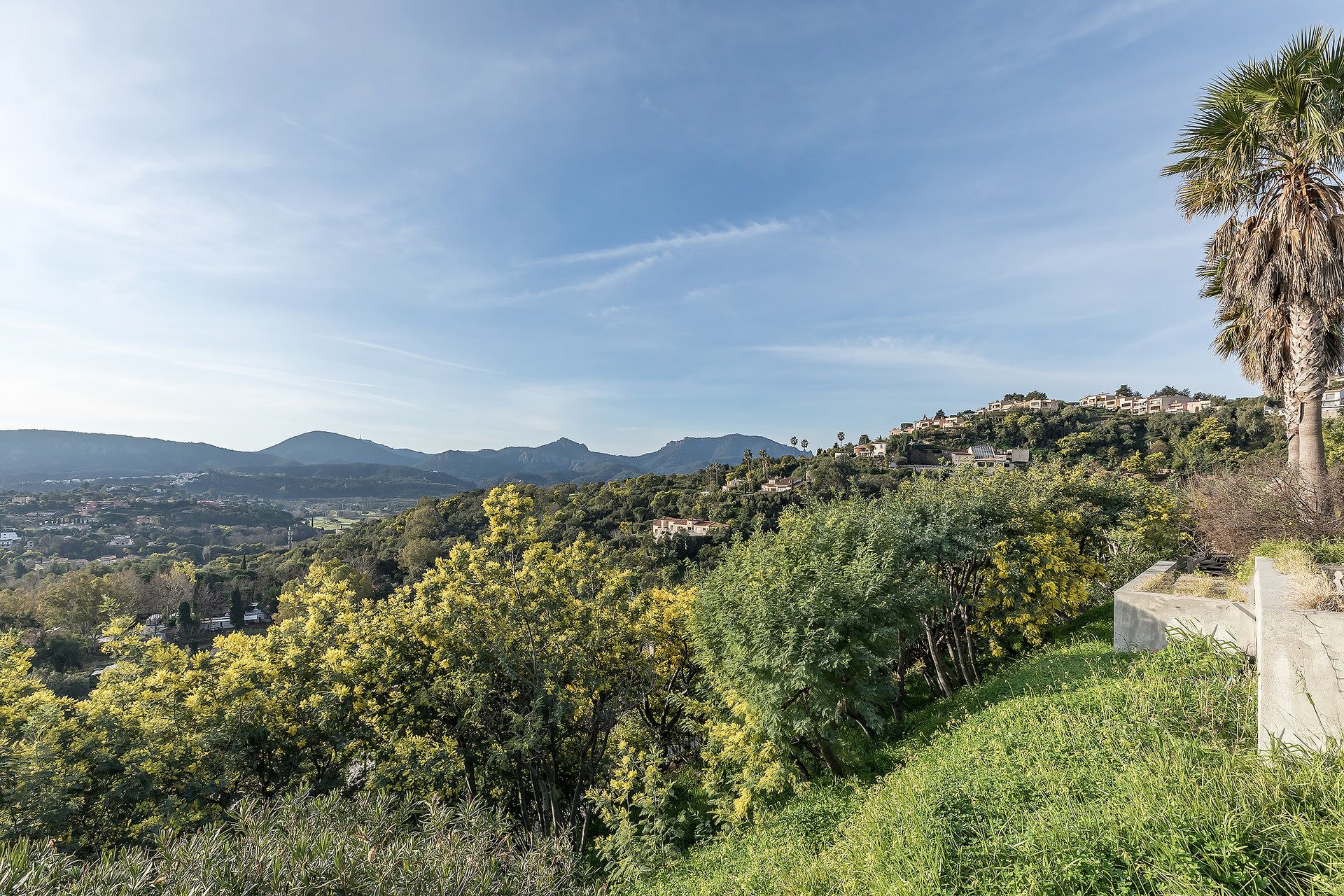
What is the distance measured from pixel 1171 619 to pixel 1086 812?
5821 mm

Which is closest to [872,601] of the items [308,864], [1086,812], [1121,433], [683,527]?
[1086,812]

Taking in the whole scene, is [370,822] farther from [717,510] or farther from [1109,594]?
[717,510]

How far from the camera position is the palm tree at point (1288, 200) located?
320 inches

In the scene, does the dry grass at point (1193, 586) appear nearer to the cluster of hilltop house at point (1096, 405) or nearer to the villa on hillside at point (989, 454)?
the villa on hillside at point (989, 454)

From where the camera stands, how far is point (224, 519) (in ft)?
342

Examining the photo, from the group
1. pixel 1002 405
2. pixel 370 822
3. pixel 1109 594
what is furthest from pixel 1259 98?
pixel 1002 405

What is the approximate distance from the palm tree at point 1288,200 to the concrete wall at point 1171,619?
14.1ft

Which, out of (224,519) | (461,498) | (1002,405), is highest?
(1002,405)

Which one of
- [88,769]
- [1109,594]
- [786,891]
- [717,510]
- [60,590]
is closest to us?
[786,891]

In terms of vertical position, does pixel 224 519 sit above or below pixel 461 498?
below

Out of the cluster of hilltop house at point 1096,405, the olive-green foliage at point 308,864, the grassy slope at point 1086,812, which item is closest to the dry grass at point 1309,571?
the grassy slope at point 1086,812

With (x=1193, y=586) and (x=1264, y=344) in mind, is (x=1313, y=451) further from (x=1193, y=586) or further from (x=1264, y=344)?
(x=1193, y=586)

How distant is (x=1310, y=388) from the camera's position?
876cm

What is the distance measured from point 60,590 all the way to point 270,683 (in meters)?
47.1
